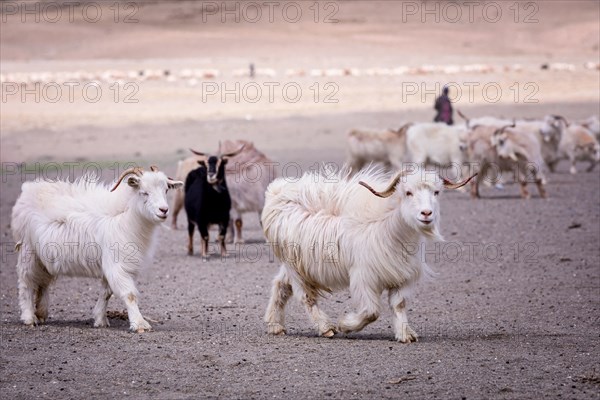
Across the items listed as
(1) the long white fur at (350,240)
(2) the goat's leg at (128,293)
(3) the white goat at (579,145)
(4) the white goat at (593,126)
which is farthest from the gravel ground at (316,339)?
(4) the white goat at (593,126)

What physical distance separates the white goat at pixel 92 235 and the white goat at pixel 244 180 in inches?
211

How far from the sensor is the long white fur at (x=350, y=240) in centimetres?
940

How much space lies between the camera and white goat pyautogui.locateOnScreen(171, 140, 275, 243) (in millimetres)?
16547

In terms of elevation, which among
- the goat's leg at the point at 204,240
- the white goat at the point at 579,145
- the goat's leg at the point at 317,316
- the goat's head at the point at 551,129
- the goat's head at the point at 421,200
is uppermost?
the goat's head at the point at 551,129

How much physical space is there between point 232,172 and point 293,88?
31179 millimetres

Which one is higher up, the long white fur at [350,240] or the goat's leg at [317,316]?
the long white fur at [350,240]

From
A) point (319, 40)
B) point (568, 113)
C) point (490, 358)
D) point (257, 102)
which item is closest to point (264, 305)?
point (490, 358)

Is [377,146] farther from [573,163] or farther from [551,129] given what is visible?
[573,163]

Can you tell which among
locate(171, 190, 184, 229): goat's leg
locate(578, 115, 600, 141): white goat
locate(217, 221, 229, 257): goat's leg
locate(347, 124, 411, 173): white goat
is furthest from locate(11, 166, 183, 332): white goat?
locate(578, 115, 600, 141): white goat

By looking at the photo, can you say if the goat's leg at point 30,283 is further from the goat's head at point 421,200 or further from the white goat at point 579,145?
the white goat at point 579,145

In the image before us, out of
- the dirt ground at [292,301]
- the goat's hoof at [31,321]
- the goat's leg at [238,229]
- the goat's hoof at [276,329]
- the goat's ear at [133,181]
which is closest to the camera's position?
the dirt ground at [292,301]

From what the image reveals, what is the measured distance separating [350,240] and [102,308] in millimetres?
2370

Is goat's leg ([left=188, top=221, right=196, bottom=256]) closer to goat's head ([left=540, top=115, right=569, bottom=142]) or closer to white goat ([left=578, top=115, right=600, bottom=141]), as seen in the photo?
goat's head ([left=540, top=115, right=569, bottom=142])

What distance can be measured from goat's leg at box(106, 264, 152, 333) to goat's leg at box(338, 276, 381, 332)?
176 cm
